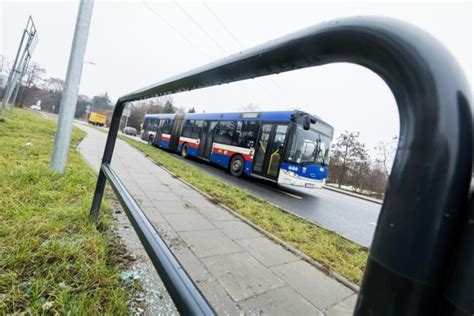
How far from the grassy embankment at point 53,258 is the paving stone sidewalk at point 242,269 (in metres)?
0.73

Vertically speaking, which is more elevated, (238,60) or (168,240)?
(238,60)

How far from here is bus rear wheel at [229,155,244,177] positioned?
35.0 feet

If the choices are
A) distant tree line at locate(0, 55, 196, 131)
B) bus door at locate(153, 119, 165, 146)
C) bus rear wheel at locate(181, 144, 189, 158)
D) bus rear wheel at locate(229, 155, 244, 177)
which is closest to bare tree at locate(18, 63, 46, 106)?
distant tree line at locate(0, 55, 196, 131)

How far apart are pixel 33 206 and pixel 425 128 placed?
11.0 feet

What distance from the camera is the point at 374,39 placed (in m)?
0.47

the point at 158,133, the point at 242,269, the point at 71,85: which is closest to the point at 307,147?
the point at 242,269

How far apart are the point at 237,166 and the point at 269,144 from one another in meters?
2.14

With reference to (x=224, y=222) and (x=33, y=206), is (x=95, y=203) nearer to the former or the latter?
(x=33, y=206)

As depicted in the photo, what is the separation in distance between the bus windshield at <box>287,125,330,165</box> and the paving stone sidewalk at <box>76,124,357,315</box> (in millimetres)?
5167

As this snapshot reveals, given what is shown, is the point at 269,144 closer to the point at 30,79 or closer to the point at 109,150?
the point at 109,150

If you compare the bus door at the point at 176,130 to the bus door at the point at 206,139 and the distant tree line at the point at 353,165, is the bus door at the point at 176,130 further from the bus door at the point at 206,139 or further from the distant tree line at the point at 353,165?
the distant tree line at the point at 353,165

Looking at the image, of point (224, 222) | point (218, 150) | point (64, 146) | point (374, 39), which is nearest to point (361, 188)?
point (218, 150)

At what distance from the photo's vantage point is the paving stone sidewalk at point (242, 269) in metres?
2.00

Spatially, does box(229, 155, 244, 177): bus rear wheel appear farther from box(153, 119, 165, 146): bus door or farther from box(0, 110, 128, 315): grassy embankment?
box(153, 119, 165, 146): bus door
